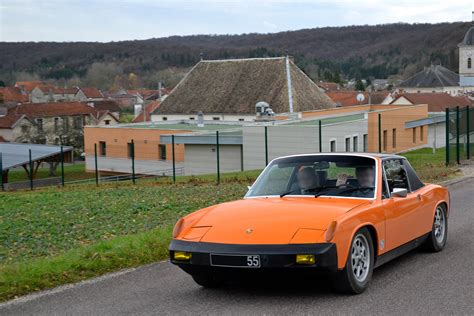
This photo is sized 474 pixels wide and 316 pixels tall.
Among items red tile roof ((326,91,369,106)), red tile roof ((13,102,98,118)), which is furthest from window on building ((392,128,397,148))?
red tile roof ((326,91,369,106))

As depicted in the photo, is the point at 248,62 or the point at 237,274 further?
the point at 248,62

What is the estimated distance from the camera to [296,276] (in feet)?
22.0

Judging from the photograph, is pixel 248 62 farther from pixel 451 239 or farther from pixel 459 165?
pixel 451 239

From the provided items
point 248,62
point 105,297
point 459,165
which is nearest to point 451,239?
point 105,297

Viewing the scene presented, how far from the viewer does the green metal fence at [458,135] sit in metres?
22.8

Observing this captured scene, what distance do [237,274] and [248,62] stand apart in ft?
230

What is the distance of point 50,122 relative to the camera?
9631 cm

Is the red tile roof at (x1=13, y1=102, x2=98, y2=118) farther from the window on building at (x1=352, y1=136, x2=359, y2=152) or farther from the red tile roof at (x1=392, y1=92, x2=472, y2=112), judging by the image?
the window on building at (x1=352, y1=136, x2=359, y2=152)

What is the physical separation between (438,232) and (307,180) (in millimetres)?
2272

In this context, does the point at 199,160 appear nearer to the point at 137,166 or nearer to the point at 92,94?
the point at 137,166

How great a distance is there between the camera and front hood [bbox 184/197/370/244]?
22.2ft

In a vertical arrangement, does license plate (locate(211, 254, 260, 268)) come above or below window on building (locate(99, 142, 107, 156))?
above

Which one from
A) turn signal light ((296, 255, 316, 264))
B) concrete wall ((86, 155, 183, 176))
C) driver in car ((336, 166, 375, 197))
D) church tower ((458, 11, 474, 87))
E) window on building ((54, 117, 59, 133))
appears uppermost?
church tower ((458, 11, 474, 87))

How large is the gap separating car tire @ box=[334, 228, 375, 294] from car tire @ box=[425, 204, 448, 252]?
2.00 m
